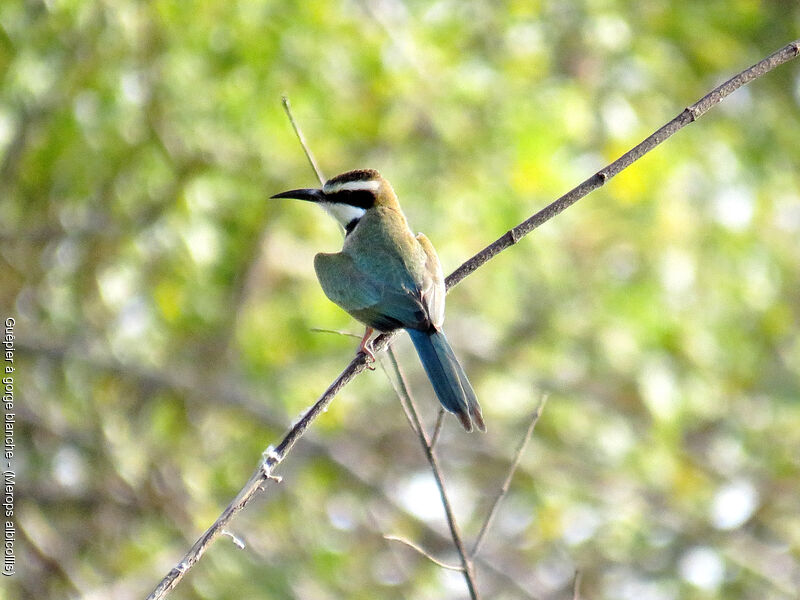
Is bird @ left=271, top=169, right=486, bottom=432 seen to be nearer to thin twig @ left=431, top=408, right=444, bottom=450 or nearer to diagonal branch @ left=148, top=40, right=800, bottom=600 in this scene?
thin twig @ left=431, top=408, right=444, bottom=450

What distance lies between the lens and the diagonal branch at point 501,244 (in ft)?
7.63

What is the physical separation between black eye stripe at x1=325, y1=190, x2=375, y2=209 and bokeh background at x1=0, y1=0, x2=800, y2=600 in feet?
4.01

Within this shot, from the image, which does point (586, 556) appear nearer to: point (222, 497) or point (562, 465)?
point (562, 465)

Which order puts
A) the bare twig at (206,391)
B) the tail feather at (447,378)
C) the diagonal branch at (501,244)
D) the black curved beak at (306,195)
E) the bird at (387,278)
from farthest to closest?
the bare twig at (206,391), the black curved beak at (306,195), the bird at (387,278), the tail feather at (447,378), the diagonal branch at (501,244)

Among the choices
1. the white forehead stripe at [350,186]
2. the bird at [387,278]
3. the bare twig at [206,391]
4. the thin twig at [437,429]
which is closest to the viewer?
the thin twig at [437,429]

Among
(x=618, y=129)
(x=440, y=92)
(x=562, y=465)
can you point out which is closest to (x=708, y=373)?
(x=562, y=465)

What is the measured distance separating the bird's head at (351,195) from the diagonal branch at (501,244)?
104 cm

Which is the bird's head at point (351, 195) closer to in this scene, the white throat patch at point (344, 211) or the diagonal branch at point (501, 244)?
the white throat patch at point (344, 211)

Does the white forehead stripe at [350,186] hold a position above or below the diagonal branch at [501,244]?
above

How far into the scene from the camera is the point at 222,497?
261 inches

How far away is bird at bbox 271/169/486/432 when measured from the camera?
330 cm

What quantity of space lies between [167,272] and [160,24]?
1.71 m

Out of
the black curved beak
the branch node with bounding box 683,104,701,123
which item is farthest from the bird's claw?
the branch node with bounding box 683,104,701,123

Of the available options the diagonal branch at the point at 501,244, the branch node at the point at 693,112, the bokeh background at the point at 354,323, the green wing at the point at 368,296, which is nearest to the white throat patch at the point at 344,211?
the green wing at the point at 368,296
